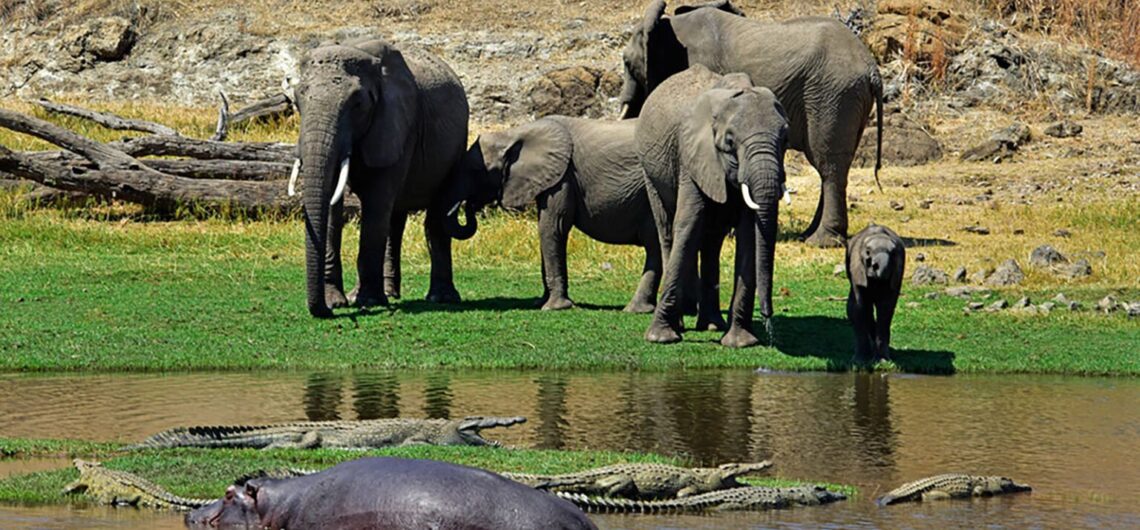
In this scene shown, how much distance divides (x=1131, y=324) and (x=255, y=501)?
10.4 meters

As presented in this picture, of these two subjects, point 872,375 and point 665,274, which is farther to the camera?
point 665,274

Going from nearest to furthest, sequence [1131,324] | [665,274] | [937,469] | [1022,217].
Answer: [937,469]
[665,274]
[1131,324]
[1022,217]

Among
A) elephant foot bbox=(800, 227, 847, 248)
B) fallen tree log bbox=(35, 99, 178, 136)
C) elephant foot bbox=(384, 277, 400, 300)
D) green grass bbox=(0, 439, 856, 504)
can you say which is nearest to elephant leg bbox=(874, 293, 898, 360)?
green grass bbox=(0, 439, 856, 504)

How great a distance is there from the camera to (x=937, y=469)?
34.4ft

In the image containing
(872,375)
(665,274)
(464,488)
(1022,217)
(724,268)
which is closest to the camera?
(464,488)

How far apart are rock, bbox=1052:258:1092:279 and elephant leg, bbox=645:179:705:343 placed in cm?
539

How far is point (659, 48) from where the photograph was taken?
20531 millimetres

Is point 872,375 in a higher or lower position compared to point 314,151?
lower

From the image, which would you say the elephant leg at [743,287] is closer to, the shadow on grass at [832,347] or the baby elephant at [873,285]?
the shadow on grass at [832,347]

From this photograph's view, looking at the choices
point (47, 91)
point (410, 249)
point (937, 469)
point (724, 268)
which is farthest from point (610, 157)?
point (47, 91)

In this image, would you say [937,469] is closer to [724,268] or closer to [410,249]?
[724,268]

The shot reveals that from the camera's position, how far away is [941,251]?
2078 centimetres

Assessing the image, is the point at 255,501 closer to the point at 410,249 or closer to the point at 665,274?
the point at 665,274

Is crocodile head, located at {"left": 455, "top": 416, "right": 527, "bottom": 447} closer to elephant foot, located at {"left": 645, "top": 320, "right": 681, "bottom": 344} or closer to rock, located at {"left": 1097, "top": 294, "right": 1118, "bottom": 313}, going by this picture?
elephant foot, located at {"left": 645, "top": 320, "right": 681, "bottom": 344}
